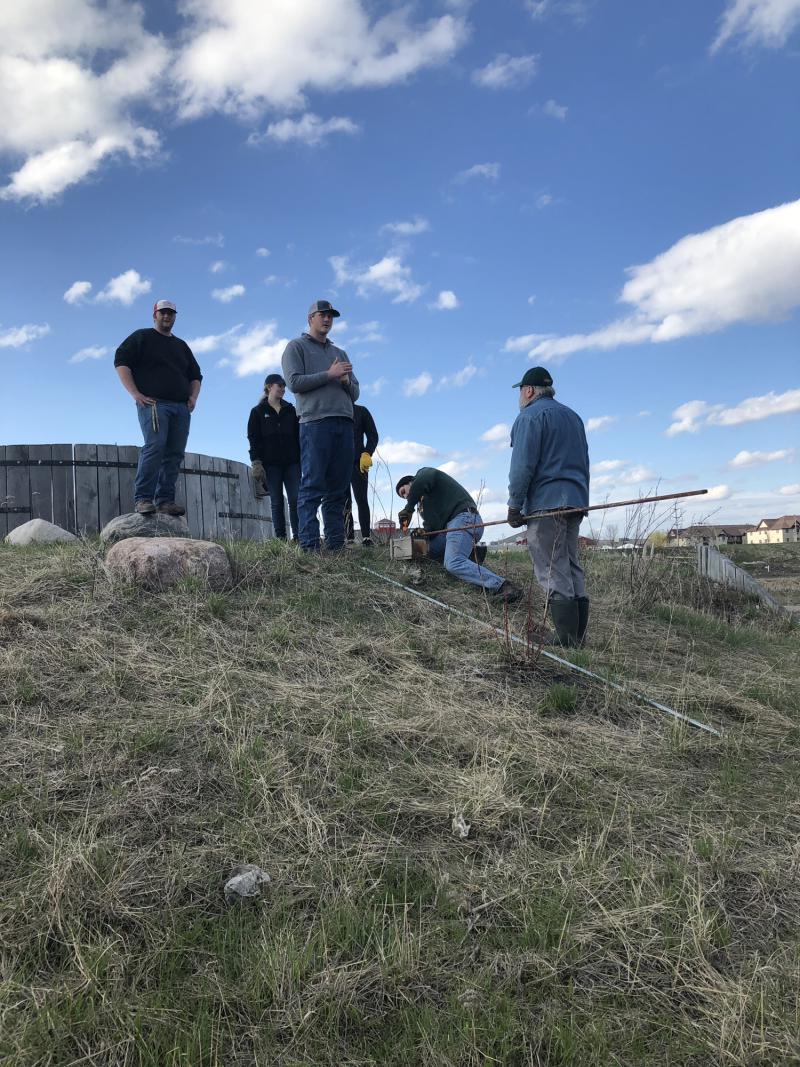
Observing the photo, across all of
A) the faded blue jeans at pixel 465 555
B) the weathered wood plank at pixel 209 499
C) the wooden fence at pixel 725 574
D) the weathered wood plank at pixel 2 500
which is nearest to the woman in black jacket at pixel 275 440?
the faded blue jeans at pixel 465 555

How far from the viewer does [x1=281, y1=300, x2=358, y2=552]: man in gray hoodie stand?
648 centimetres

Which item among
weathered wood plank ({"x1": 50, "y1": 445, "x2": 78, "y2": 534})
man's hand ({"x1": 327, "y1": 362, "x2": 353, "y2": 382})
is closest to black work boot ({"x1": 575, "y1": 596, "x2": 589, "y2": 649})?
man's hand ({"x1": 327, "y1": 362, "x2": 353, "y2": 382})

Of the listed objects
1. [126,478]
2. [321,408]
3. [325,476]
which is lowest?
[325,476]

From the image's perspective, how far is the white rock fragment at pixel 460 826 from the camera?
8.90 ft

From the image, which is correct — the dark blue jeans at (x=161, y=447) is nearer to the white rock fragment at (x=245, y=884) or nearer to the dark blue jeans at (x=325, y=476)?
the dark blue jeans at (x=325, y=476)

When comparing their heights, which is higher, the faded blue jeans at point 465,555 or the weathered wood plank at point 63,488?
the weathered wood plank at point 63,488

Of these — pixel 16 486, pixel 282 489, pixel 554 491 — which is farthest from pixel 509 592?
pixel 16 486

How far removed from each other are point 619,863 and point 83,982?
1.68 m

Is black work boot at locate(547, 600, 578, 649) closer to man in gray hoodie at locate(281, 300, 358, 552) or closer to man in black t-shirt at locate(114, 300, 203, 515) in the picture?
man in gray hoodie at locate(281, 300, 358, 552)

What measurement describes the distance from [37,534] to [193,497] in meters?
2.20

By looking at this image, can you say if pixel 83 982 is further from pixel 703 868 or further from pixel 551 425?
pixel 551 425

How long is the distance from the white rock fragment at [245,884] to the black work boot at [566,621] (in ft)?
11.3

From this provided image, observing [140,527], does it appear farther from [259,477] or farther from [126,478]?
[126,478]

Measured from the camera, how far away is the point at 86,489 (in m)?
9.75
